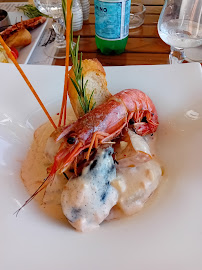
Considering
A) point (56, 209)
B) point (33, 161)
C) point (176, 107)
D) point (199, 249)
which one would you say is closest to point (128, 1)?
point (176, 107)

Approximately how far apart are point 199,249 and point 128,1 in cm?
109

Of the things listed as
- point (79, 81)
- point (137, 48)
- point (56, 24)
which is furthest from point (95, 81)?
point (56, 24)

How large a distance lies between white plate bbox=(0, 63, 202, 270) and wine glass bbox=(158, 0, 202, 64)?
18 centimetres

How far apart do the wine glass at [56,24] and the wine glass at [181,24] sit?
58 centimetres

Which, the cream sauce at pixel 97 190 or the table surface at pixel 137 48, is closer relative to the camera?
the cream sauce at pixel 97 190

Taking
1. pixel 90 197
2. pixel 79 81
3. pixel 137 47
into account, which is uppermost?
pixel 79 81

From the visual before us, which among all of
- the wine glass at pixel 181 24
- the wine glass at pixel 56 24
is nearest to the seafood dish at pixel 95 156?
the wine glass at pixel 181 24

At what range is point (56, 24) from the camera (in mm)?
1606

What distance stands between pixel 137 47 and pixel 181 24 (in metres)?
0.35

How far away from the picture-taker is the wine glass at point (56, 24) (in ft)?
4.97

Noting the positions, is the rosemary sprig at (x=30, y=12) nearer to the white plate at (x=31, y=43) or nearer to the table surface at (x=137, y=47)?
the white plate at (x=31, y=43)

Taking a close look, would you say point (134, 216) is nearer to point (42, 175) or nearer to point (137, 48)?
point (42, 175)

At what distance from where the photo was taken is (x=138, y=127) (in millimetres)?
1024

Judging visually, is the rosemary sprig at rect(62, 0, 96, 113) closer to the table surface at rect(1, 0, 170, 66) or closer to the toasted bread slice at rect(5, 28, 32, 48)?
the table surface at rect(1, 0, 170, 66)
